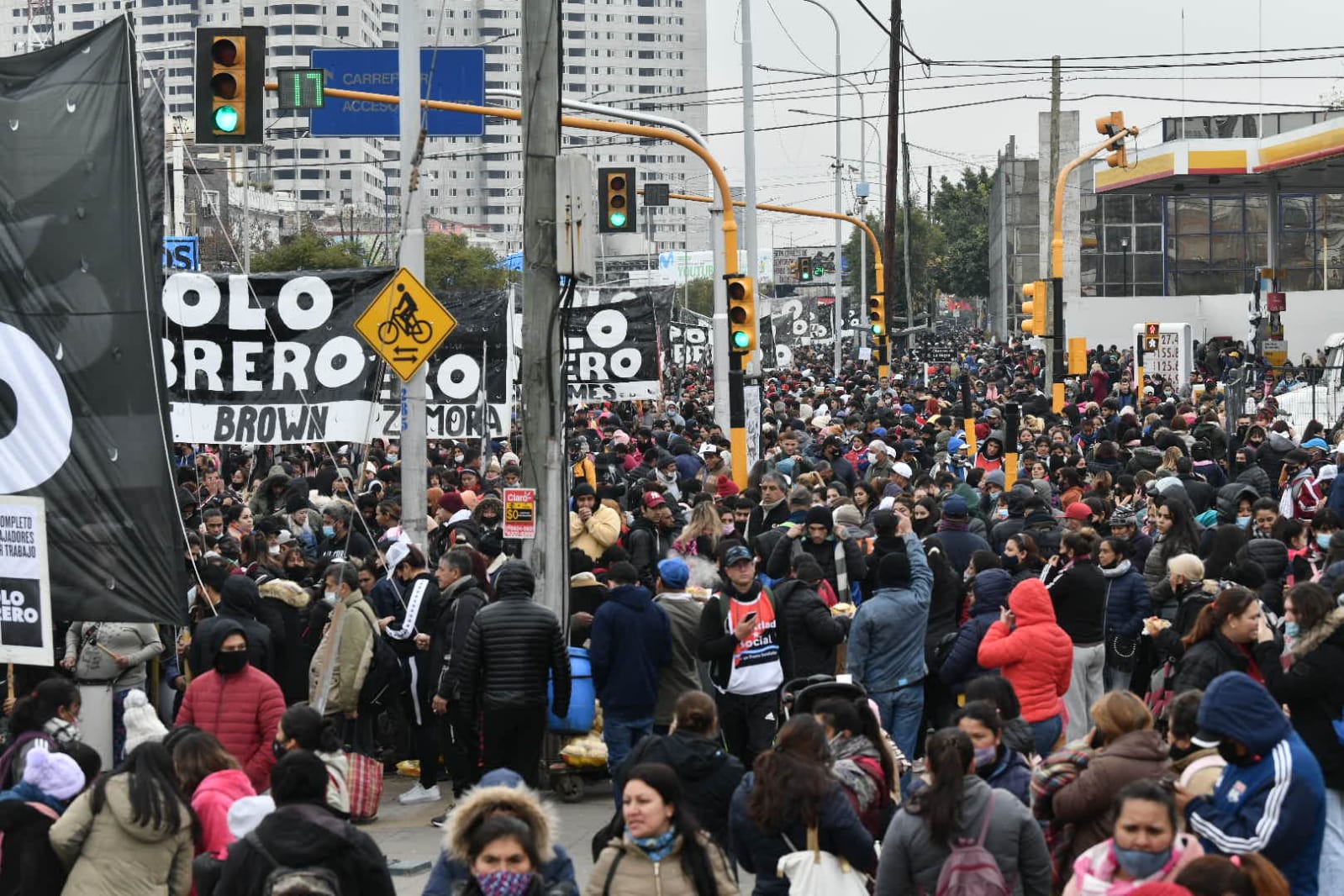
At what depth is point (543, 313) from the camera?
38.9 ft

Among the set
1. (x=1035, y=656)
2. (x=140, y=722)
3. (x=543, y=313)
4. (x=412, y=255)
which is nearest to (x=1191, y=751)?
(x=1035, y=656)

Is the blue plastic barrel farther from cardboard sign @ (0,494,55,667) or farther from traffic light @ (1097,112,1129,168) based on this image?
traffic light @ (1097,112,1129,168)

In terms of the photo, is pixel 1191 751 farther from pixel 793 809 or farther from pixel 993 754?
pixel 793 809

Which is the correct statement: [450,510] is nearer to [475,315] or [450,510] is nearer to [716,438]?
[475,315]

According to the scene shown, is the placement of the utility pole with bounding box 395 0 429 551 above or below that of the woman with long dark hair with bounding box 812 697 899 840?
above

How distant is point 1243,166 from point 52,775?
5546cm

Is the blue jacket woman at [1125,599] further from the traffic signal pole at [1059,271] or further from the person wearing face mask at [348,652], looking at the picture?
the traffic signal pole at [1059,271]

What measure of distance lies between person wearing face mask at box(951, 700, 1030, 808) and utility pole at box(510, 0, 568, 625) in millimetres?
5185

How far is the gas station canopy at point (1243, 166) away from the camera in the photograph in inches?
2103

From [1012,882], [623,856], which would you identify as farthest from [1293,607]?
[623,856]

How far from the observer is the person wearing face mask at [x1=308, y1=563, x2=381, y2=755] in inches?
429

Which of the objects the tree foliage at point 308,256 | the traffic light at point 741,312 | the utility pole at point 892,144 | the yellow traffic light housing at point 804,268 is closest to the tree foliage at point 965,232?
the tree foliage at point 308,256

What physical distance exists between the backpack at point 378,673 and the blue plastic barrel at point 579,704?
0.98 m

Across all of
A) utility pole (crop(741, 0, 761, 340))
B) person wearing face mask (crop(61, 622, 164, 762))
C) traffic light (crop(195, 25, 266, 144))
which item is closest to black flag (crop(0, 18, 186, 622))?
person wearing face mask (crop(61, 622, 164, 762))
